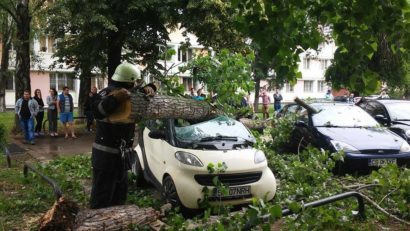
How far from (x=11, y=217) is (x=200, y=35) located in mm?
10822

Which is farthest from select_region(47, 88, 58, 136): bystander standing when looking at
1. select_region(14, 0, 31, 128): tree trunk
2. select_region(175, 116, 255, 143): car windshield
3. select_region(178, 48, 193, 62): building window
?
select_region(175, 116, 255, 143): car windshield

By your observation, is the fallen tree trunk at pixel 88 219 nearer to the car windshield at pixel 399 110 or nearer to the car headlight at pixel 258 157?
the car headlight at pixel 258 157

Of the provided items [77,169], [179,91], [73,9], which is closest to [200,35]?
[73,9]

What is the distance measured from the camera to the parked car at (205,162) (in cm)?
631

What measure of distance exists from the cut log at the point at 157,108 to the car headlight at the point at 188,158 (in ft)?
2.11

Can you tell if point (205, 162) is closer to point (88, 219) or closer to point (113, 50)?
point (88, 219)

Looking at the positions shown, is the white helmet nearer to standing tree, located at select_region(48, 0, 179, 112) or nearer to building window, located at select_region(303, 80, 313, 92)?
standing tree, located at select_region(48, 0, 179, 112)

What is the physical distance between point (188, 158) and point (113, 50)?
36.0 ft

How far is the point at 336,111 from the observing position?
9.97 metres

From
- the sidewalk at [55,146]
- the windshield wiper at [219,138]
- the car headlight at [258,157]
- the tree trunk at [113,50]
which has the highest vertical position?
the tree trunk at [113,50]

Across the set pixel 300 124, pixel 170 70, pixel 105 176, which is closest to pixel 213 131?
pixel 170 70

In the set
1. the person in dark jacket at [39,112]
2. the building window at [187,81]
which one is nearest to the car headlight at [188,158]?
the building window at [187,81]

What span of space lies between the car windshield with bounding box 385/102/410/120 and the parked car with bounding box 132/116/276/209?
5902mm

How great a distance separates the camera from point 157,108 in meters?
5.29
